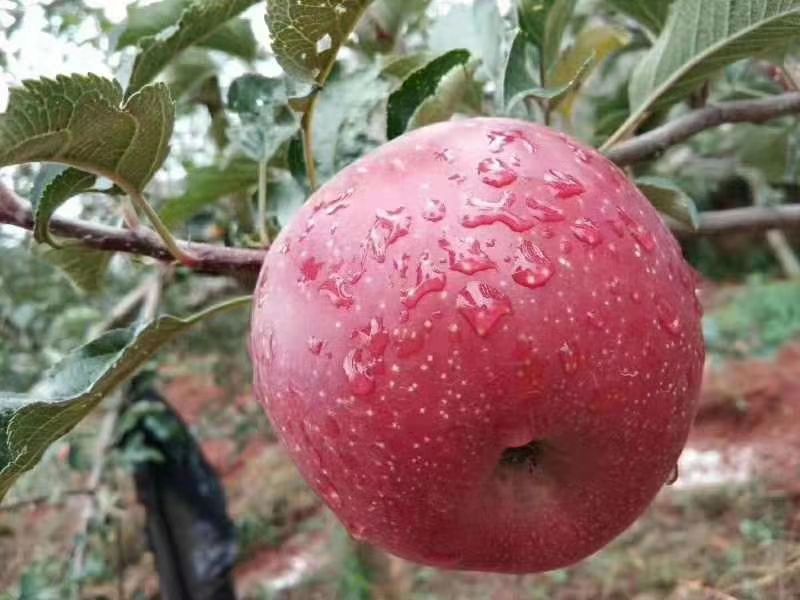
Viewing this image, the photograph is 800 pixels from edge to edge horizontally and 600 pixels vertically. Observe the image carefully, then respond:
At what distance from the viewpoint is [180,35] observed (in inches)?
29.8

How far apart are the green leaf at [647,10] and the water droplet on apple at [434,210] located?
548mm

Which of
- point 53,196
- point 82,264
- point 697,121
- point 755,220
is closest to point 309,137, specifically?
point 53,196

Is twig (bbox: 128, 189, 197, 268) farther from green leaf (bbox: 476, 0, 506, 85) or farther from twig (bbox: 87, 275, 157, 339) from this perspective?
twig (bbox: 87, 275, 157, 339)

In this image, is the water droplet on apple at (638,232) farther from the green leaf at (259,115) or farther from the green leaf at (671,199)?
the green leaf at (259,115)

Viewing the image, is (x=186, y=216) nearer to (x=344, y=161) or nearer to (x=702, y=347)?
(x=344, y=161)

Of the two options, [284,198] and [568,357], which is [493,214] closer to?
[568,357]

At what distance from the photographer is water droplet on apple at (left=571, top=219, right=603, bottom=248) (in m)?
0.52

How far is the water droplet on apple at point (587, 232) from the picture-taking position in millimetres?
521

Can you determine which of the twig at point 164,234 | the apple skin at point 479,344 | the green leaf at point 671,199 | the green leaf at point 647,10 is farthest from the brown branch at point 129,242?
the green leaf at point 647,10

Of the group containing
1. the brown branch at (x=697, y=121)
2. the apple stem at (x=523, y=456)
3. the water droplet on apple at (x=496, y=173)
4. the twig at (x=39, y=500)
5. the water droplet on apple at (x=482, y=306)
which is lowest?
the twig at (x=39, y=500)

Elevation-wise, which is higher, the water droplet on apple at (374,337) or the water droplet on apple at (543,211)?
the water droplet on apple at (543,211)

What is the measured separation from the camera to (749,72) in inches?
57.0

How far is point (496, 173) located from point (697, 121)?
0.46 metres

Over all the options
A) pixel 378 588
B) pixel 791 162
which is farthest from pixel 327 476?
pixel 378 588
